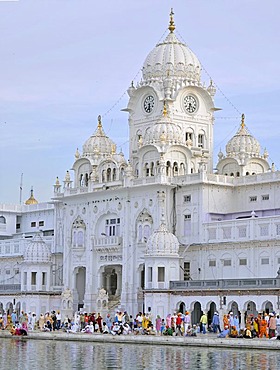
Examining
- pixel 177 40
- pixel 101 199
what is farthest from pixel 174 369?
pixel 177 40

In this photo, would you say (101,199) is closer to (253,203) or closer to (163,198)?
(163,198)

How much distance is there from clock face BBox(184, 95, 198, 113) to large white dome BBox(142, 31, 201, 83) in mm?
1397

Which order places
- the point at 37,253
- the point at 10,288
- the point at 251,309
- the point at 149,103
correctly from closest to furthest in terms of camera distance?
the point at 251,309 → the point at 37,253 → the point at 10,288 → the point at 149,103

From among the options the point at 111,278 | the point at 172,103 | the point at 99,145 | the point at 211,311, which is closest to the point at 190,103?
the point at 172,103

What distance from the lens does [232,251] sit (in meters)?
65.6

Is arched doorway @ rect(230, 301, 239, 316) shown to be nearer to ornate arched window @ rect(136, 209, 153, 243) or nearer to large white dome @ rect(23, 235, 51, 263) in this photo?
ornate arched window @ rect(136, 209, 153, 243)

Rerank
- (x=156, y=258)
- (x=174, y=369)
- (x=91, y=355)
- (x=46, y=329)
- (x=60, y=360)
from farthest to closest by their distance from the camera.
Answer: (x=156, y=258) → (x=46, y=329) → (x=91, y=355) → (x=60, y=360) → (x=174, y=369)

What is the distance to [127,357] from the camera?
4041cm

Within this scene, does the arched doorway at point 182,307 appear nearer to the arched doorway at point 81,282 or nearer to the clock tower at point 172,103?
the clock tower at point 172,103

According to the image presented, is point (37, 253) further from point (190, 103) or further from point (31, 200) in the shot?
point (31, 200)

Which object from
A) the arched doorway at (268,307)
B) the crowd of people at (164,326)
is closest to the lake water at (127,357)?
the crowd of people at (164,326)

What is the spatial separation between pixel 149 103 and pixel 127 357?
131 feet

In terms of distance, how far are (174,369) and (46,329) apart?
25411mm

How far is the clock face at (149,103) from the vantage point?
254 feet
